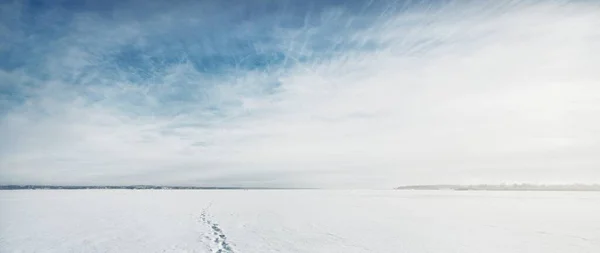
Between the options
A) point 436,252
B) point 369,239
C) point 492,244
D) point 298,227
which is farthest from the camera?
point 298,227

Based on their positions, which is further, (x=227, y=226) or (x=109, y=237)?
(x=227, y=226)

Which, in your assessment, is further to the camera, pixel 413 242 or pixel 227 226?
pixel 227 226

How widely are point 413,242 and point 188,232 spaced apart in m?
8.60

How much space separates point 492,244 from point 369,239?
4.08 meters

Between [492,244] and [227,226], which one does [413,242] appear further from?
[227,226]

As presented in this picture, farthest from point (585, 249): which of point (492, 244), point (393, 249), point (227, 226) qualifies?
point (227, 226)

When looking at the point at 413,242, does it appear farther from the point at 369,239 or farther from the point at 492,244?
the point at 492,244

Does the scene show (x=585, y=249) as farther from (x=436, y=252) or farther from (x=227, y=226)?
(x=227, y=226)

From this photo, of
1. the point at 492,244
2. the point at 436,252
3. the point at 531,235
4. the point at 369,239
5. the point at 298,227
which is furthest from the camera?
the point at 298,227

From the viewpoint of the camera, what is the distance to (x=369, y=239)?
549 inches

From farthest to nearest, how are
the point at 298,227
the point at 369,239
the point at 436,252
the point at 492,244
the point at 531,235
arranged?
the point at 298,227
the point at 531,235
the point at 369,239
the point at 492,244
the point at 436,252

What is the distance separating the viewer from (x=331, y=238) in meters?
14.0

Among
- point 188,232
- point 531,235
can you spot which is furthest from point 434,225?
point 188,232

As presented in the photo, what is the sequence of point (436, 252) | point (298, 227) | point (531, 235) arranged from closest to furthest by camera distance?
point (436, 252) → point (531, 235) → point (298, 227)
